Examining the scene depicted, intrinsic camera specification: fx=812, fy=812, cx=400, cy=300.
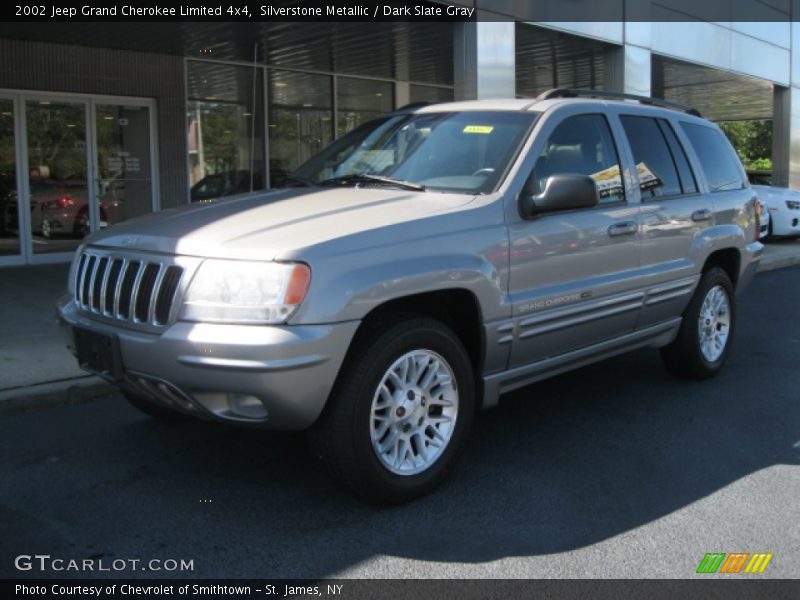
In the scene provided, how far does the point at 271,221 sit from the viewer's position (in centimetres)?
369

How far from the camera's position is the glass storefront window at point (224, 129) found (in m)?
13.2

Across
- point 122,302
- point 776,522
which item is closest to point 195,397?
point 122,302

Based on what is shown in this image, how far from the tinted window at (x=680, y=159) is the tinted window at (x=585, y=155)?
2.67 ft

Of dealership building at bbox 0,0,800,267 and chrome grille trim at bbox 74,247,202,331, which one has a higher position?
dealership building at bbox 0,0,800,267

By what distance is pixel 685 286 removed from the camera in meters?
5.47

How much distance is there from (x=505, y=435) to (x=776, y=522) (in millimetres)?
1570

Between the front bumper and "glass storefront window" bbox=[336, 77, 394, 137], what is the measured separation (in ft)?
41.1

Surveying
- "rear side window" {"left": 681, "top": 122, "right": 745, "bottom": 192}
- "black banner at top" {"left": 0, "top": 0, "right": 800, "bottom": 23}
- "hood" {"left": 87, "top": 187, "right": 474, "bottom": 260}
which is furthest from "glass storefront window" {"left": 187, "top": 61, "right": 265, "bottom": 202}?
"hood" {"left": 87, "top": 187, "right": 474, "bottom": 260}

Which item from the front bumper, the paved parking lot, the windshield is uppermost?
the windshield

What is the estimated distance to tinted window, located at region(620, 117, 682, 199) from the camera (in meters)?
5.16

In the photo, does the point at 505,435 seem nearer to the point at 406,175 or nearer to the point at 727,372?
the point at 406,175

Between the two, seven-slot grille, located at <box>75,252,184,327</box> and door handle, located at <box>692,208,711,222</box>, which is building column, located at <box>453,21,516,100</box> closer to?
door handle, located at <box>692,208,711,222</box>

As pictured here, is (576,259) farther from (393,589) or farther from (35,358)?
(35,358)

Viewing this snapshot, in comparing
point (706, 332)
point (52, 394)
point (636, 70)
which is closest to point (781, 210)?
point (636, 70)
